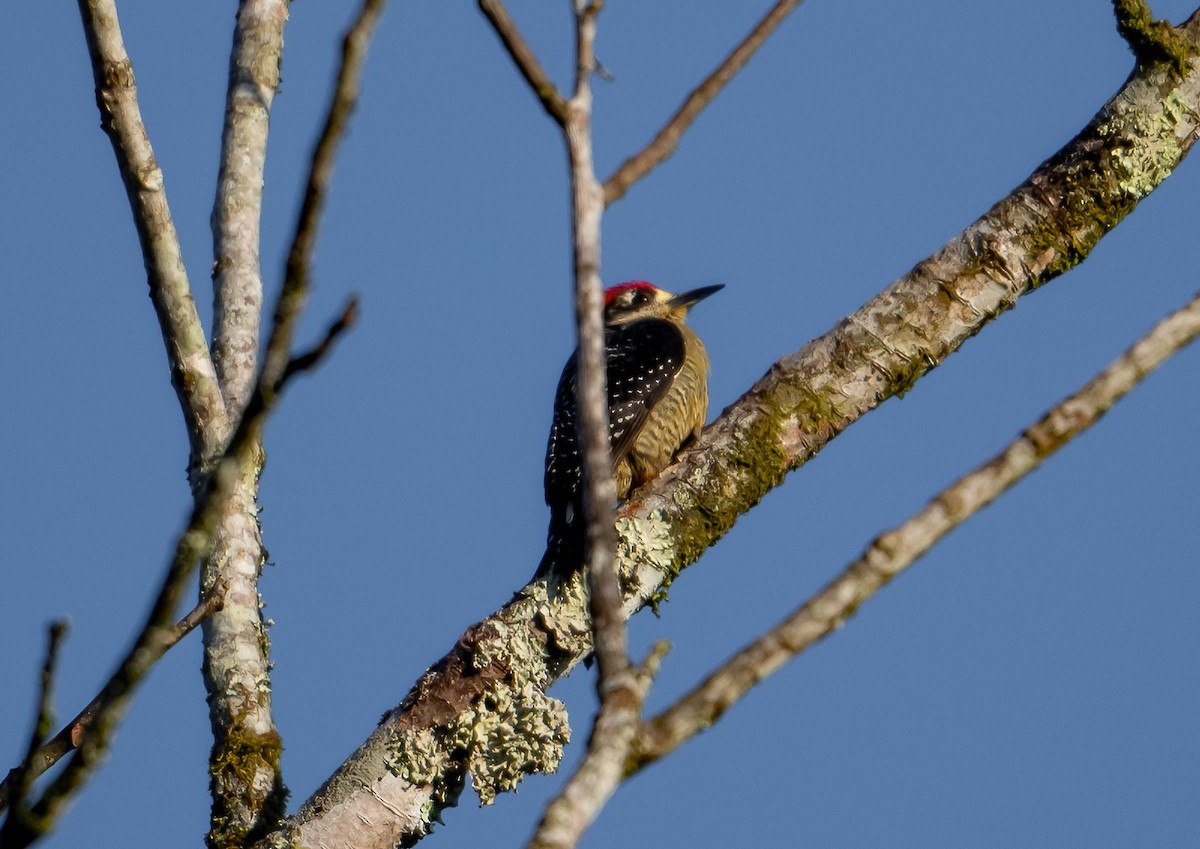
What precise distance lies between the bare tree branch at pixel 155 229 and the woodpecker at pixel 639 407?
166 cm

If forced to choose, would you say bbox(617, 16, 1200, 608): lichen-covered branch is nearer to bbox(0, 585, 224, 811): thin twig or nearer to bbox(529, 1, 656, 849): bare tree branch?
bbox(0, 585, 224, 811): thin twig

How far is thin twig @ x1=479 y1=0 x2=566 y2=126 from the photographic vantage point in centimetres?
283

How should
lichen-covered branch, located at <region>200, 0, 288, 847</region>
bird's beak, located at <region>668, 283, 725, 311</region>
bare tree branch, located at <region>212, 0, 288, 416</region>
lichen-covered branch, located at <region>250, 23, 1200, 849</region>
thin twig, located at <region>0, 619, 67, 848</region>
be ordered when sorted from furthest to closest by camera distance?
bird's beak, located at <region>668, 283, 725, 311</region>, bare tree branch, located at <region>212, 0, 288, 416</region>, lichen-covered branch, located at <region>250, 23, 1200, 849</region>, lichen-covered branch, located at <region>200, 0, 288, 847</region>, thin twig, located at <region>0, 619, 67, 848</region>

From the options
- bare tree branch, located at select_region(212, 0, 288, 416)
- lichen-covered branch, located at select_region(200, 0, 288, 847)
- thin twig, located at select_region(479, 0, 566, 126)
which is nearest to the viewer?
thin twig, located at select_region(479, 0, 566, 126)

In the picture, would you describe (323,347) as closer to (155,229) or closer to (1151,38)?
(155,229)

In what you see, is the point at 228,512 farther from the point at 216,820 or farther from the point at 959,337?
the point at 959,337

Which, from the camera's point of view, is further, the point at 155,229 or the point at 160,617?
the point at 155,229

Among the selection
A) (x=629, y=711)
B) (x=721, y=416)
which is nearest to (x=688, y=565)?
(x=721, y=416)

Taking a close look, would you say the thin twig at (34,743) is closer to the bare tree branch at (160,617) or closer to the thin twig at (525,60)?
the bare tree branch at (160,617)

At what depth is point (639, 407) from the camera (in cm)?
709

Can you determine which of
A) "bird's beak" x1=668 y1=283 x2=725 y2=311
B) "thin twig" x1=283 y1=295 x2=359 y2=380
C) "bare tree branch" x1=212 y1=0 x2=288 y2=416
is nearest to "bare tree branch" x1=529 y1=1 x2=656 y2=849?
"thin twig" x1=283 y1=295 x2=359 y2=380

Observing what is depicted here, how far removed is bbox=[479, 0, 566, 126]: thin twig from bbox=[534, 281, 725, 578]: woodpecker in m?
3.09

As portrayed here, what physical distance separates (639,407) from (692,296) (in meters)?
2.15

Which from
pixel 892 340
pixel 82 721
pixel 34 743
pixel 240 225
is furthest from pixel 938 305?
pixel 34 743
